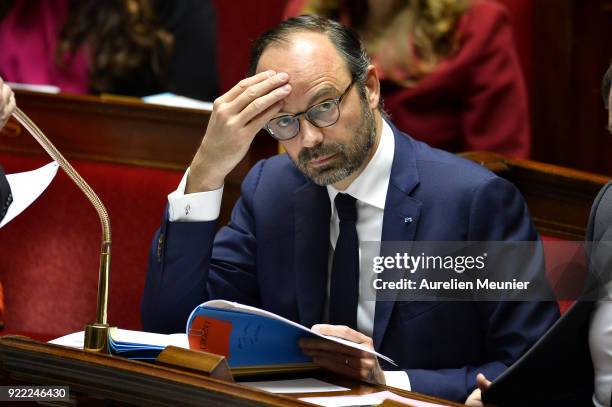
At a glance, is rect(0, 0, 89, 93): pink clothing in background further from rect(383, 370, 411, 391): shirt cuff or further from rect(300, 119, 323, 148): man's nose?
rect(383, 370, 411, 391): shirt cuff

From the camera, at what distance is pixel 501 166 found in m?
2.51

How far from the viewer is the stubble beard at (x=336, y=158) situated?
2.05 m

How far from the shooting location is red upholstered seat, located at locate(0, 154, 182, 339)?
2.72m

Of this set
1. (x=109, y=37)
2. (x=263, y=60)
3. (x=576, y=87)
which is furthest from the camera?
(x=576, y=87)

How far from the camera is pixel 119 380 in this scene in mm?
1560

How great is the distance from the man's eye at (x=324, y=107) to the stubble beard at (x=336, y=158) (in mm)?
62

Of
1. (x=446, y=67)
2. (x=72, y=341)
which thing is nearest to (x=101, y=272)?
(x=72, y=341)

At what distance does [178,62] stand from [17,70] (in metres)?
0.53

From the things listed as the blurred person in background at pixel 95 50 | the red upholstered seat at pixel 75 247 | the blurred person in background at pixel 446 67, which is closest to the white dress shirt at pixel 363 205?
the red upholstered seat at pixel 75 247

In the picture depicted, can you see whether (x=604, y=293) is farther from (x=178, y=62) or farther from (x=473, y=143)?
(x=178, y=62)

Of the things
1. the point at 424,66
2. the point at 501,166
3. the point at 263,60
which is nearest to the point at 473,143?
the point at 424,66

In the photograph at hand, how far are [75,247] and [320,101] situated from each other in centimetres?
98

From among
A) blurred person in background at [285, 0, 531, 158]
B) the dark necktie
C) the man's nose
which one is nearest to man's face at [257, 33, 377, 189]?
the man's nose

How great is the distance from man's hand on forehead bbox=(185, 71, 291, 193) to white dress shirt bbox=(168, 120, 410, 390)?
1.3 inches
